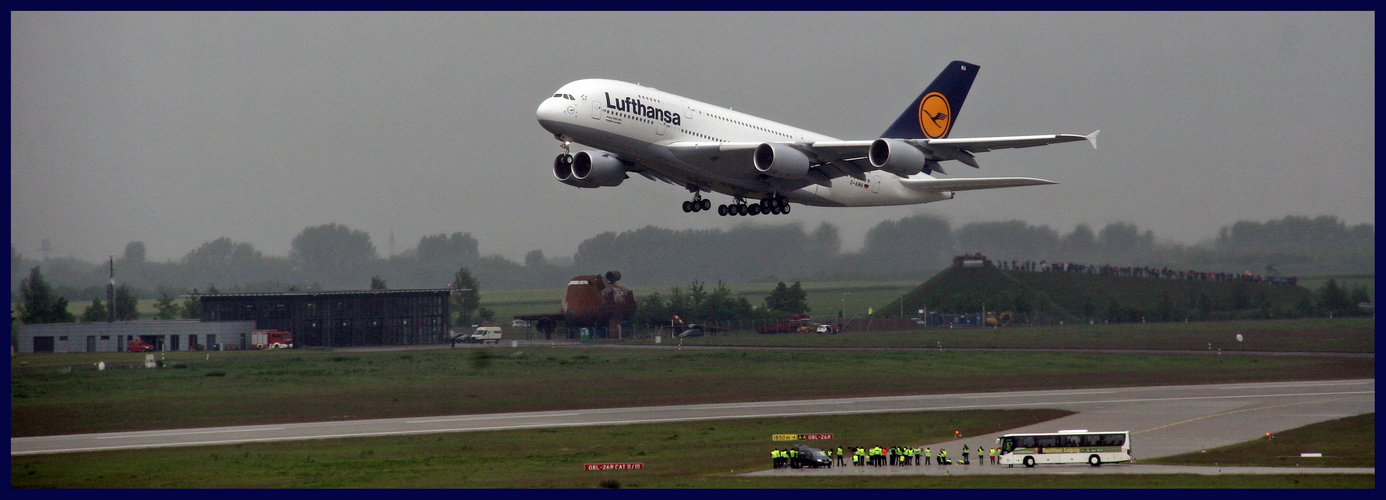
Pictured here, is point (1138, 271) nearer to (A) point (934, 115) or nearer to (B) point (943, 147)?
(A) point (934, 115)

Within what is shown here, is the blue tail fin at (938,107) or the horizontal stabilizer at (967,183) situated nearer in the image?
the horizontal stabilizer at (967,183)

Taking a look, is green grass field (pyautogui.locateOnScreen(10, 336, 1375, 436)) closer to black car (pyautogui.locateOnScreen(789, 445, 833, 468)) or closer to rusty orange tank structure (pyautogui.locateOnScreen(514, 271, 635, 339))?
rusty orange tank structure (pyautogui.locateOnScreen(514, 271, 635, 339))

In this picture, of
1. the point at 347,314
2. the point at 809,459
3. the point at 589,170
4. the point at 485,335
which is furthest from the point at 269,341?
the point at 809,459

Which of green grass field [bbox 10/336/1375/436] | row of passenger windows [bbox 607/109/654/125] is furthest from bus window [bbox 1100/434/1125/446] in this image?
row of passenger windows [bbox 607/109/654/125]

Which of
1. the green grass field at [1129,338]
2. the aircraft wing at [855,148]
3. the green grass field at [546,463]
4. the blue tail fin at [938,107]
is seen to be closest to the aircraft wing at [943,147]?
the aircraft wing at [855,148]

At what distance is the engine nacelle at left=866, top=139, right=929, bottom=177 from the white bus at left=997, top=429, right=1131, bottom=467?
8.67 m

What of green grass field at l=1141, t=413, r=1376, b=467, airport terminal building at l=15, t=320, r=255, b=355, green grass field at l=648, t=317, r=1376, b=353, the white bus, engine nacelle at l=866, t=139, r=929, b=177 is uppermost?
engine nacelle at l=866, t=139, r=929, b=177

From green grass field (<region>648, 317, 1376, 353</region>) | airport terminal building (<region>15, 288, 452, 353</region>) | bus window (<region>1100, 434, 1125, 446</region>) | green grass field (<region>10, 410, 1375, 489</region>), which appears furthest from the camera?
airport terminal building (<region>15, 288, 452, 353</region>)

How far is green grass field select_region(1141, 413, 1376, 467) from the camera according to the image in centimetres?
3209

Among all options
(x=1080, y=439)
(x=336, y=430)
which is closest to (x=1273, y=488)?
(x=1080, y=439)

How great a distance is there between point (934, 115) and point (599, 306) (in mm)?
18621

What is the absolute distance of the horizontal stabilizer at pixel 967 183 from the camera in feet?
141

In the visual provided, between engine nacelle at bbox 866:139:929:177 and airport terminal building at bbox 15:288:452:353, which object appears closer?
engine nacelle at bbox 866:139:929:177

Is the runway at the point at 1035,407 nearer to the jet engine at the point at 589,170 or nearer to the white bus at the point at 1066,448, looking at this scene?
the white bus at the point at 1066,448
